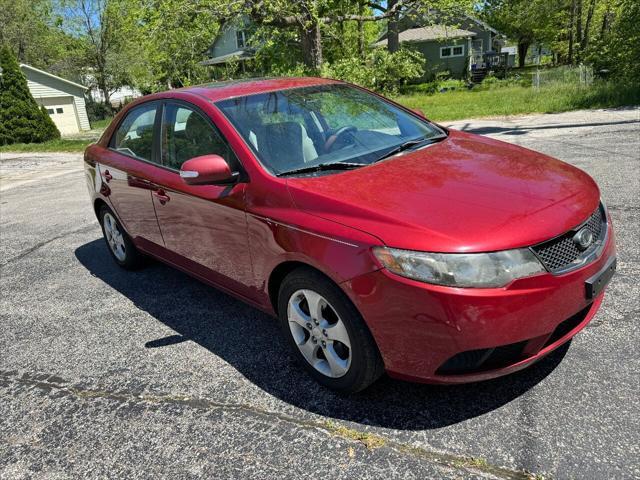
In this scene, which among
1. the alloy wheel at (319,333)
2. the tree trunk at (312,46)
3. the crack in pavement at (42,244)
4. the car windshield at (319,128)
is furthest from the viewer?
the tree trunk at (312,46)

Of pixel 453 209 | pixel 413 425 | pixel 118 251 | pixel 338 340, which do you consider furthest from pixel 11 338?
pixel 453 209

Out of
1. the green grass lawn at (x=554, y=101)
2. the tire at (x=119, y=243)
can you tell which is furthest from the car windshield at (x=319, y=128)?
the green grass lawn at (x=554, y=101)

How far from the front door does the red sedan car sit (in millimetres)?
14

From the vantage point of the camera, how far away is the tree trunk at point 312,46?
43.5 ft

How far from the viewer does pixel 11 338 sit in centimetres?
399

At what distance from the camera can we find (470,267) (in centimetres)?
217

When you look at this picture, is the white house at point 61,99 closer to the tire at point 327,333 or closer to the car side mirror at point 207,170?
the car side mirror at point 207,170

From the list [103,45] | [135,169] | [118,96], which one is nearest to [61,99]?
[103,45]

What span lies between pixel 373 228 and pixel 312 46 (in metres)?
12.2

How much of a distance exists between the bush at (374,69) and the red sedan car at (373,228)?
8982 millimetres

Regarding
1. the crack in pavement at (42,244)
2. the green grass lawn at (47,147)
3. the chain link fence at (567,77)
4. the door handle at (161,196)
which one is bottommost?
the green grass lawn at (47,147)

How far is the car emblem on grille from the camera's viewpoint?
240cm

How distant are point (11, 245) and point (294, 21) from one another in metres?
8.99

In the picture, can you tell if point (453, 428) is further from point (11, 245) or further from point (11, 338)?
point (11, 245)
